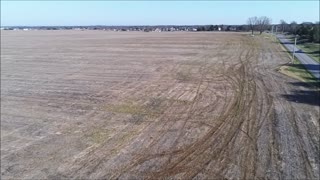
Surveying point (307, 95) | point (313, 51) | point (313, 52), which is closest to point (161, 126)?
point (307, 95)

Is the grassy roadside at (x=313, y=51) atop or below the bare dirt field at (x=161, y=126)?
atop

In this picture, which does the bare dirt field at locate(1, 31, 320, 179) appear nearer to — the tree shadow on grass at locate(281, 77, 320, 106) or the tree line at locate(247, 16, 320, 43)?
the tree shadow on grass at locate(281, 77, 320, 106)

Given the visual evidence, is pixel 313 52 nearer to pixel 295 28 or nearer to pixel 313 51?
pixel 313 51

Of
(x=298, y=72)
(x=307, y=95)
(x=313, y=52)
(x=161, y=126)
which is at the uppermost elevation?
(x=313, y=52)

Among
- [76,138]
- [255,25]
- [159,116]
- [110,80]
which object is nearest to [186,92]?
[159,116]

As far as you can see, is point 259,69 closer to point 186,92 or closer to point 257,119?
point 186,92

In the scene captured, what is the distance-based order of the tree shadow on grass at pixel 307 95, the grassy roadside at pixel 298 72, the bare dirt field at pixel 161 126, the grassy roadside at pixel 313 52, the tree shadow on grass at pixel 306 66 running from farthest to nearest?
the grassy roadside at pixel 313 52 → the tree shadow on grass at pixel 306 66 → the grassy roadside at pixel 298 72 → the tree shadow on grass at pixel 307 95 → the bare dirt field at pixel 161 126

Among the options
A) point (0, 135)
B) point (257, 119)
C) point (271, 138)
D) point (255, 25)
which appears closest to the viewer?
point (271, 138)

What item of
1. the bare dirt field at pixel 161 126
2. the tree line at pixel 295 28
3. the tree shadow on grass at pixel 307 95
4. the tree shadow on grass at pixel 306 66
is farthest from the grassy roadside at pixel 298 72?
the tree line at pixel 295 28

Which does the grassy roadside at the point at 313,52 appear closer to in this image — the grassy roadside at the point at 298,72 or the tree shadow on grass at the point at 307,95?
the grassy roadside at the point at 298,72
